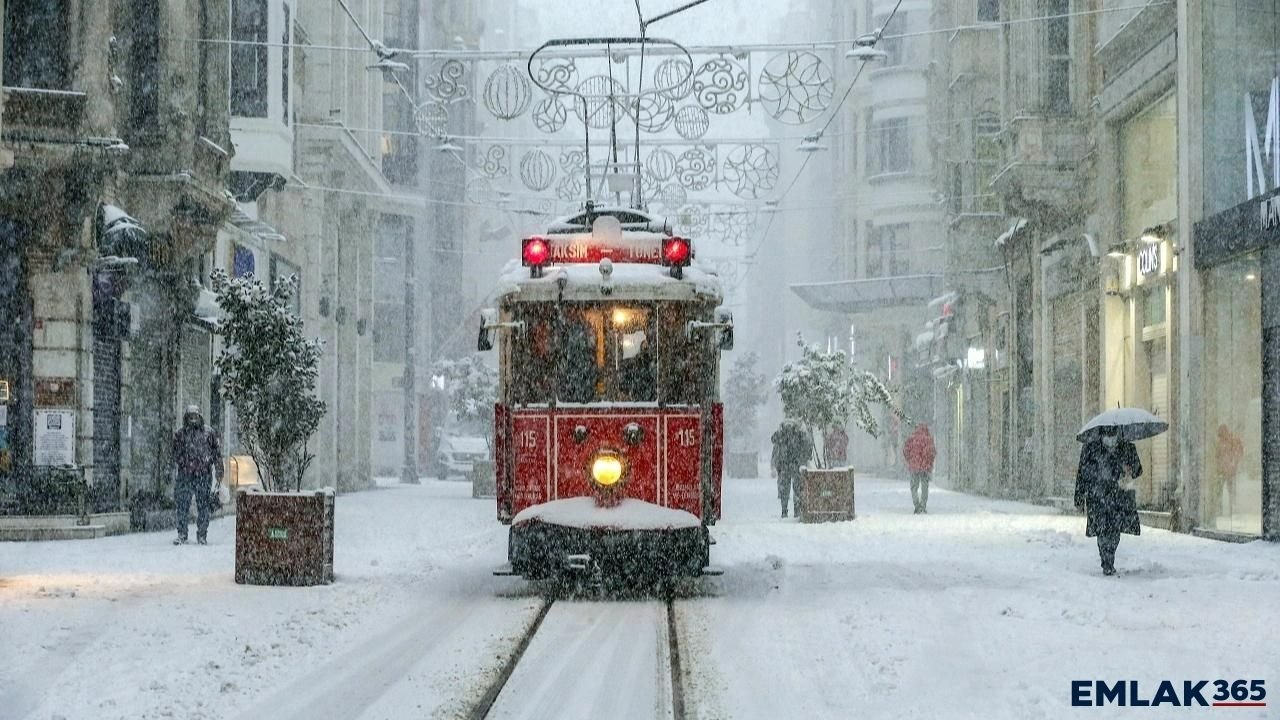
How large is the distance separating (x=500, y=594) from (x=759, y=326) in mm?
101525

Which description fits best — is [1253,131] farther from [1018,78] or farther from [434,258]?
[434,258]

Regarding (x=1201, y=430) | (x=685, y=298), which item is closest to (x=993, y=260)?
(x=1201, y=430)

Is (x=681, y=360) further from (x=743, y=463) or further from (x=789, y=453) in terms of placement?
(x=743, y=463)

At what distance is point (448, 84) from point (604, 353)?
1085 cm

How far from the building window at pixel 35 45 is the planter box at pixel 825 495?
12687 millimetres

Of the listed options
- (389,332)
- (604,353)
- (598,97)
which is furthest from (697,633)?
(389,332)

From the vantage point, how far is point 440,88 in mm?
24984

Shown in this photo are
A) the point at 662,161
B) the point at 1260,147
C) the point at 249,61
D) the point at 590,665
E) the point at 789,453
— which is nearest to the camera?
the point at 590,665

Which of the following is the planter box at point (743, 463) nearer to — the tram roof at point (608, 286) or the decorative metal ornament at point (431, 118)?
the decorative metal ornament at point (431, 118)

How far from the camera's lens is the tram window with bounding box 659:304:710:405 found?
593 inches

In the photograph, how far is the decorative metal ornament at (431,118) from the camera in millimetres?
27781

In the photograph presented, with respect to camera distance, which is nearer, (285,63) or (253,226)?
(253,226)

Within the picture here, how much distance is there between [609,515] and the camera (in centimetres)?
1449

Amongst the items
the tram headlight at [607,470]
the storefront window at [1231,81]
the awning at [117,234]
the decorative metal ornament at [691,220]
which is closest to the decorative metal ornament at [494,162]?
the awning at [117,234]
